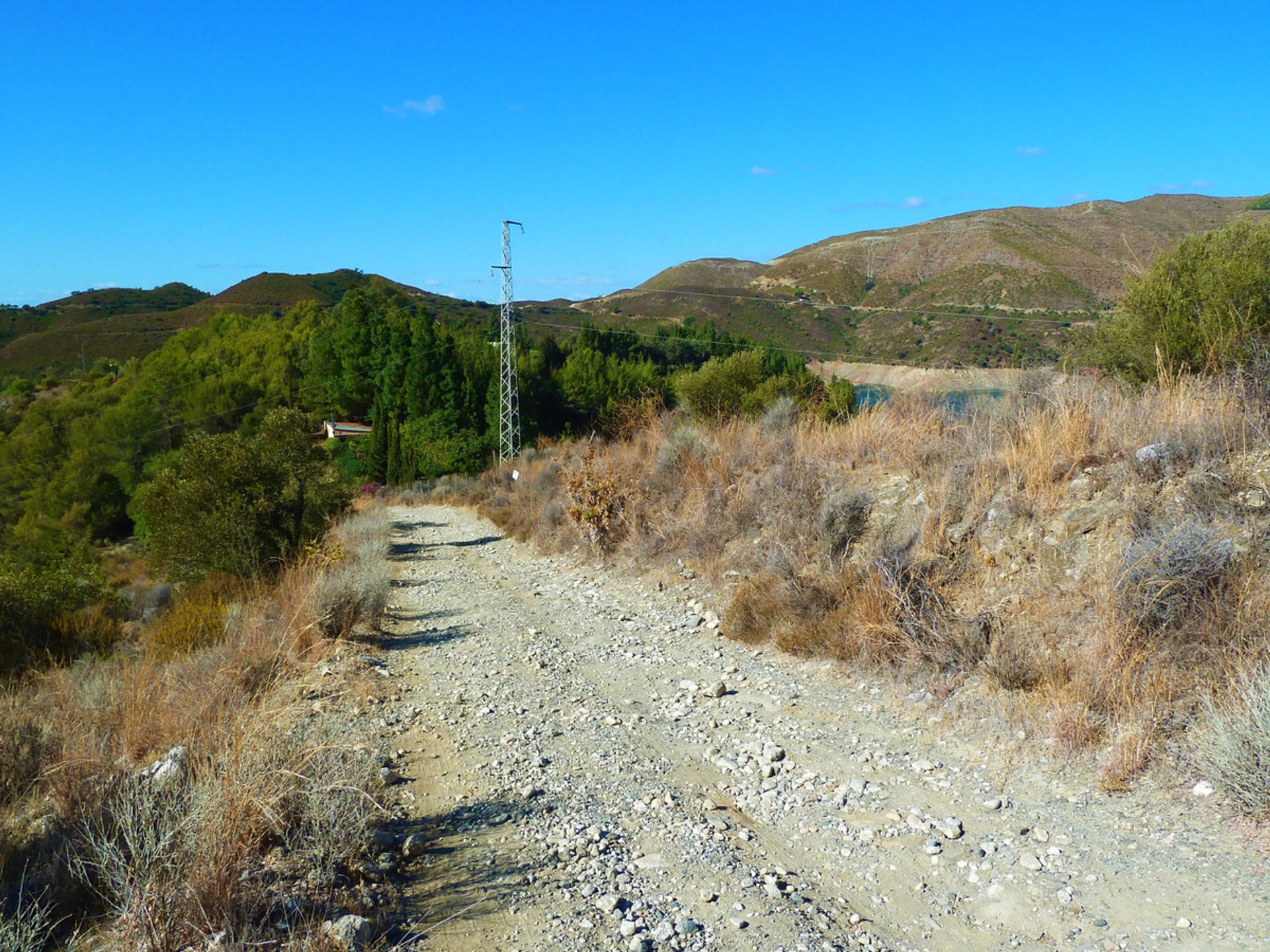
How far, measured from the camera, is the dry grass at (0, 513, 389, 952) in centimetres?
273

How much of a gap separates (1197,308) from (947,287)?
2188 inches

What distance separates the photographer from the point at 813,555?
6941mm

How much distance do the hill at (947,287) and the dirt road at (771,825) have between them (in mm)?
8610

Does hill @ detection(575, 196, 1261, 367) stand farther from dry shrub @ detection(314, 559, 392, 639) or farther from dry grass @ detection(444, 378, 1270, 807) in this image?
dry shrub @ detection(314, 559, 392, 639)

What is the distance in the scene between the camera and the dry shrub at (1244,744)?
3248 mm

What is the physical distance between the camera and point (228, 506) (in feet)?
34.1

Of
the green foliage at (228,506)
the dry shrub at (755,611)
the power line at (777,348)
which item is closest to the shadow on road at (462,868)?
the dry shrub at (755,611)

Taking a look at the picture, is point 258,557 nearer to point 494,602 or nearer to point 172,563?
point 172,563

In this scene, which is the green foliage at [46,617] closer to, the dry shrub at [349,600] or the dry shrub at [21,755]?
the dry shrub at [349,600]

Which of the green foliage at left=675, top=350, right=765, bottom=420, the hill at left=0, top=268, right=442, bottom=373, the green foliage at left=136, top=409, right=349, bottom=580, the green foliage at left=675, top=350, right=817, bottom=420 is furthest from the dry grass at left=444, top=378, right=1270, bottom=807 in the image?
the hill at left=0, top=268, right=442, bottom=373

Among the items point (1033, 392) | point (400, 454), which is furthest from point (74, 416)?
point (1033, 392)

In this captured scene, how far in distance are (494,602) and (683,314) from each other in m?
80.3

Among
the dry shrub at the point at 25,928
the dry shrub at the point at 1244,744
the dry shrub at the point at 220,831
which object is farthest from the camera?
→ the dry shrub at the point at 1244,744

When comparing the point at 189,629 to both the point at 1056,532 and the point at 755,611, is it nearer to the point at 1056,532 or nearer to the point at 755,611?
the point at 755,611
